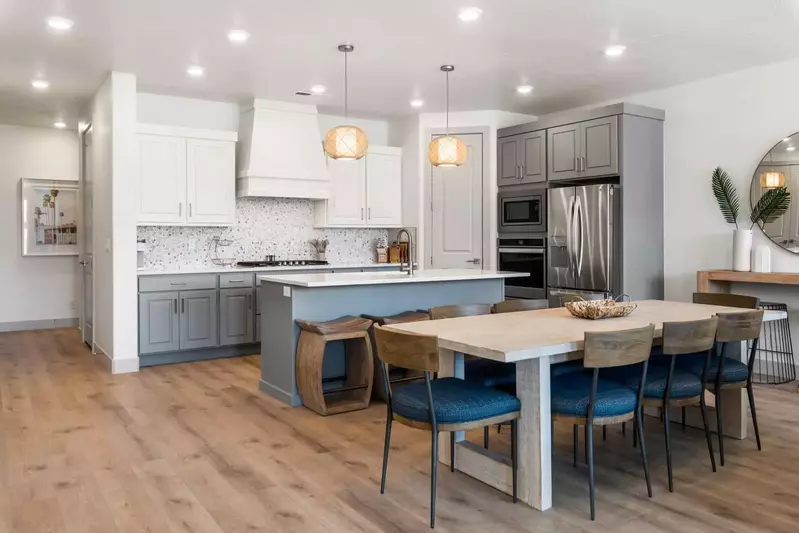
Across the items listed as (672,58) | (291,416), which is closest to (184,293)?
(291,416)

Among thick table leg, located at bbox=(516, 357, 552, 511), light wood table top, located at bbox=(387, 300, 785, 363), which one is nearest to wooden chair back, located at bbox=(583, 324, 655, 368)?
light wood table top, located at bbox=(387, 300, 785, 363)

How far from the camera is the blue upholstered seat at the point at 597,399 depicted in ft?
9.02

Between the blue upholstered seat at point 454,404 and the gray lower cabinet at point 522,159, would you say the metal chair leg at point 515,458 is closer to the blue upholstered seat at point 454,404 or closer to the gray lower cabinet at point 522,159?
the blue upholstered seat at point 454,404

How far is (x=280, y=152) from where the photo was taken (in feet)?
21.8

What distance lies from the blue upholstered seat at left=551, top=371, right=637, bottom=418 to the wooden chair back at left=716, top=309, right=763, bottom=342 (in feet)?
2.02

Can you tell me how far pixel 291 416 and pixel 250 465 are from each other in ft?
3.01

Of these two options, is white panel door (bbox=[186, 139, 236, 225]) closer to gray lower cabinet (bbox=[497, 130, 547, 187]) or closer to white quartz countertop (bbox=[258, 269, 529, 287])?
white quartz countertop (bbox=[258, 269, 529, 287])

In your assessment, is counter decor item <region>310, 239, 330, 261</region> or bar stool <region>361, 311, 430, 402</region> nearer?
bar stool <region>361, 311, 430, 402</region>

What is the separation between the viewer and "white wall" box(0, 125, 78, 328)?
8.19m

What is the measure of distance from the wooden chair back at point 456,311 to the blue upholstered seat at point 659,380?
84 cm

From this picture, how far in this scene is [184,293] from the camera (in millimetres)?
6055

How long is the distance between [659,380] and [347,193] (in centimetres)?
482

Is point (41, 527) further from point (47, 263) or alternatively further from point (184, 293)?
point (47, 263)

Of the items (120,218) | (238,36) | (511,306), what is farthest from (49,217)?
(511,306)
